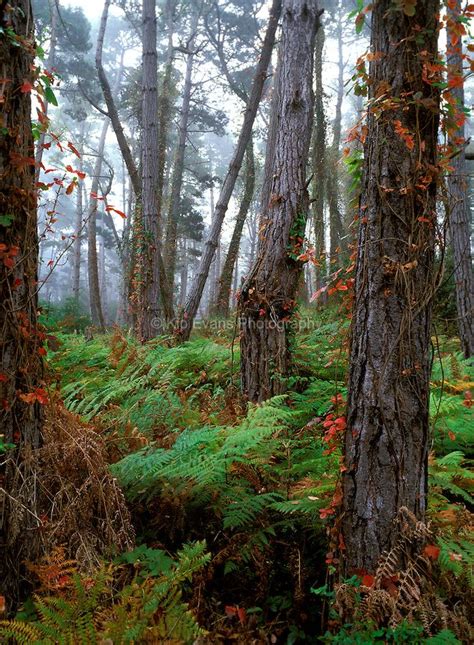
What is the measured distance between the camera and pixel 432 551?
2094mm

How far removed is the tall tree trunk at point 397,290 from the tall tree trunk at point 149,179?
20.2ft

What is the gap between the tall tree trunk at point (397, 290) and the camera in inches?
82.0

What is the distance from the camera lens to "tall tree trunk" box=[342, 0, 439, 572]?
2.08 m

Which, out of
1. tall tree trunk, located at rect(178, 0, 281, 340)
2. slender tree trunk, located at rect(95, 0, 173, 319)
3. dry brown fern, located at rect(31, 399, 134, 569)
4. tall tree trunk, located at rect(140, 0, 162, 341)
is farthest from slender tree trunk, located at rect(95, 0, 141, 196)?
dry brown fern, located at rect(31, 399, 134, 569)

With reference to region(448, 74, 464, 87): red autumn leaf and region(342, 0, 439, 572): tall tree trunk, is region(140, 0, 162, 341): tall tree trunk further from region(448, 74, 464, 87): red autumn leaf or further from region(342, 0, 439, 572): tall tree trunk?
region(448, 74, 464, 87): red autumn leaf

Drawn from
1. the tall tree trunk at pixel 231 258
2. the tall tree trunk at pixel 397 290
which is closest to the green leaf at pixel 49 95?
the tall tree trunk at pixel 397 290

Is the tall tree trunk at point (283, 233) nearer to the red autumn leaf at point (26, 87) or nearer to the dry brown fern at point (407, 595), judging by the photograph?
the dry brown fern at point (407, 595)

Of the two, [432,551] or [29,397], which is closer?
[432,551]

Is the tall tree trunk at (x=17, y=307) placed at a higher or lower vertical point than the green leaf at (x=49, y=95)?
lower

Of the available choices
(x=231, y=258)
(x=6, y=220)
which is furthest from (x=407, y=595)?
(x=231, y=258)

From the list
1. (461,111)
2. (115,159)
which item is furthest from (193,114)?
(115,159)

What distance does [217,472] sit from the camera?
250 centimetres

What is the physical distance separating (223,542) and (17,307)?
190 centimetres

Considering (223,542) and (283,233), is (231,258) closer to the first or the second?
(283,233)
